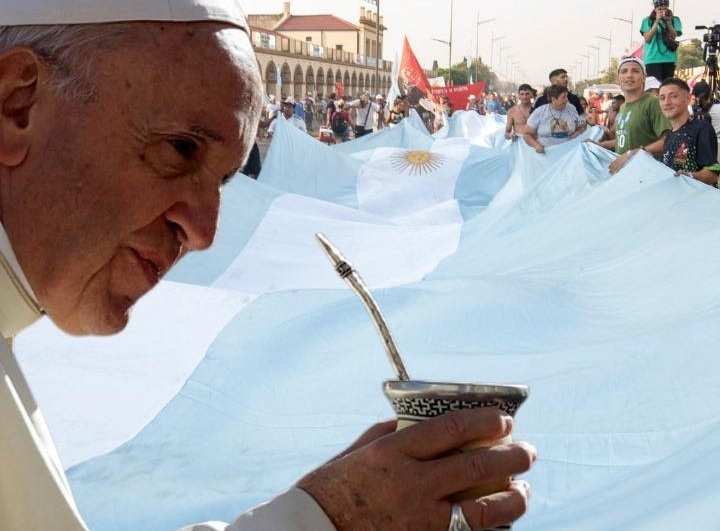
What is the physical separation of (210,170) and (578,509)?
5.95 feet

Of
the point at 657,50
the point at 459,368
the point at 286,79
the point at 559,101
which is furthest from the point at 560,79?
the point at 286,79

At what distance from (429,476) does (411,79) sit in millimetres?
21065

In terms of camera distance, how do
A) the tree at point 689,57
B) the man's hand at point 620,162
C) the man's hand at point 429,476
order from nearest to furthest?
1. the man's hand at point 429,476
2. the man's hand at point 620,162
3. the tree at point 689,57

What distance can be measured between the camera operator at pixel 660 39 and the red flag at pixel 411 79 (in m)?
11.8

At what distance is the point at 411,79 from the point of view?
21.6m

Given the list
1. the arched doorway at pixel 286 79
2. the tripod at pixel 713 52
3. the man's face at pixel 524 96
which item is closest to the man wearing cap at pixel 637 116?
the tripod at pixel 713 52

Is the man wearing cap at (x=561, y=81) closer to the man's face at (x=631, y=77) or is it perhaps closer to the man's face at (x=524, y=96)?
the man's face at (x=524, y=96)

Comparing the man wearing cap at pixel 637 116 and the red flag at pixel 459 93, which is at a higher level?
the man wearing cap at pixel 637 116

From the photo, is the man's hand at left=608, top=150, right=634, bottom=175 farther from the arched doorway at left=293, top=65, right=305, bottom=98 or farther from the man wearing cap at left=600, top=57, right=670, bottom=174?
the arched doorway at left=293, top=65, right=305, bottom=98

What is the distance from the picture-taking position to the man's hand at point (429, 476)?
99cm

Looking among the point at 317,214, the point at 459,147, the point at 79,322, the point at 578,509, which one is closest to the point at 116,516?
the point at 578,509

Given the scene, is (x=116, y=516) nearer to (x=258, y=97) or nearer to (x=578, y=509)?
(x=578, y=509)

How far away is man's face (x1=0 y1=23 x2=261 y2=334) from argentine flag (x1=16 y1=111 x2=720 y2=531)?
1625mm

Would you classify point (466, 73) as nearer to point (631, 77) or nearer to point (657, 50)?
point (657, 50)
